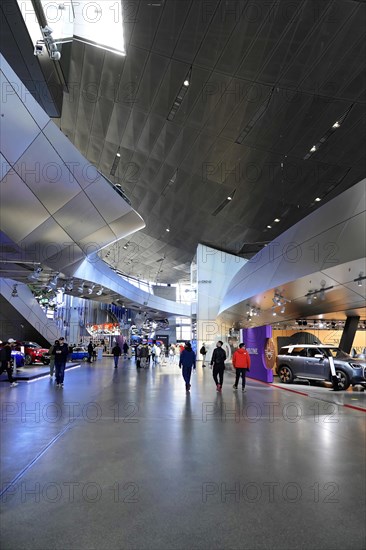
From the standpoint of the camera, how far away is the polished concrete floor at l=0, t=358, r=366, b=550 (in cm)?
296

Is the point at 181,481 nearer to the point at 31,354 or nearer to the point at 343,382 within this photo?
the point at 343,382

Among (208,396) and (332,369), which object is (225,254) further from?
(208,396)

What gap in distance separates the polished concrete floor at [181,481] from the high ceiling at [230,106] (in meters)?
11.2

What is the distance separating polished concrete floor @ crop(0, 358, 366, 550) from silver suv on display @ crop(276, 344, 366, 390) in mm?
6135

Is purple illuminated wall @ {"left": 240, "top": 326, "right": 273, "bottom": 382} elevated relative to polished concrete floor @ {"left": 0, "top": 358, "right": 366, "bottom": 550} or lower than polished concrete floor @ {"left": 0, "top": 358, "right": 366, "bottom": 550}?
elevated

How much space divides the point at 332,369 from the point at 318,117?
1002cm

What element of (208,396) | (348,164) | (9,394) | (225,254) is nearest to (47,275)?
(9,394)

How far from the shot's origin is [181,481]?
4.09 meters

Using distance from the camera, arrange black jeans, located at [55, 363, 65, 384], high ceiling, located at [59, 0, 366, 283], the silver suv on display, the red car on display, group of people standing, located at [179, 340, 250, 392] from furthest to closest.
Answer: the red car on display, the silver suv on display, black jeans, located at [55, 363, 65, 384], group of people standing, located at [179, 340, 250, 392], high ceiling, located at [59, 0, 366, 283]

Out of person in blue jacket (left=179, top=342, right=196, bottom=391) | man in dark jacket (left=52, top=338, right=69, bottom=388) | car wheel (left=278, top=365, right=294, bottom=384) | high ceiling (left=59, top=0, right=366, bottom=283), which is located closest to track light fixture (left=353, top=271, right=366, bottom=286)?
person in blue jacket (left=179, top=342, right=196, bottom=391)

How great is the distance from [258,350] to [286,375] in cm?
181

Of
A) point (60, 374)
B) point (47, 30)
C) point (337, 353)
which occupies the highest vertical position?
point (47, 30)

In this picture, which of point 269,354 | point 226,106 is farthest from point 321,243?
point 226,106

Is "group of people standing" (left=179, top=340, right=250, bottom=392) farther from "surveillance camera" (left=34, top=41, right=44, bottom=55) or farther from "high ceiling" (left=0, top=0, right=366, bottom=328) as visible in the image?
"surveillance camera" (left=34, top=41, right=44, bottom=55)
